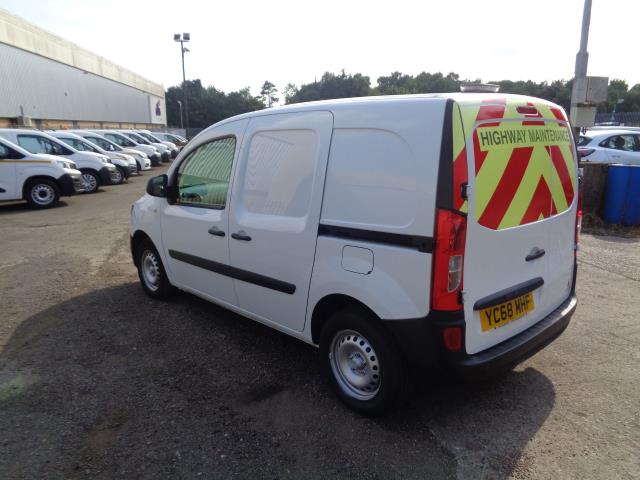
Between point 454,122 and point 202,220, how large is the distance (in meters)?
2.37

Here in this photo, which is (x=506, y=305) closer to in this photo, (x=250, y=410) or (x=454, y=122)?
(x=454, y=122)

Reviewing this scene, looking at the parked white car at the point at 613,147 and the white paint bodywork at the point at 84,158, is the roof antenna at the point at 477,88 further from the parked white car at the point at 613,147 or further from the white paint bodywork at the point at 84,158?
the white paint bodywork at the point at 84,158

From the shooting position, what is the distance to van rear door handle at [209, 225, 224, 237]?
3742 millimetres

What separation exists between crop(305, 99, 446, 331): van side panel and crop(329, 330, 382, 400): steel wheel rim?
324mm

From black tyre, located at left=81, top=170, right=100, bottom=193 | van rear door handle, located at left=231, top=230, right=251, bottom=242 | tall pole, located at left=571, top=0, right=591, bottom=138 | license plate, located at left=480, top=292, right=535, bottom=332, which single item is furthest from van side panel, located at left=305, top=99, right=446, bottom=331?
black tyre, located at left=81, top=170, right=100, bottom=193

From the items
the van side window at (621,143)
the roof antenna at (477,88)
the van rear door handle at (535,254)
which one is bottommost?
the van rear door handle at (535,254)

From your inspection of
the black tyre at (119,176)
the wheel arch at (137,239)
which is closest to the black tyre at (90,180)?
the black tyre at (119,176)

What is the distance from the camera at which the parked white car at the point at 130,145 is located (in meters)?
21.4

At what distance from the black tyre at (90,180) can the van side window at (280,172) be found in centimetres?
1283

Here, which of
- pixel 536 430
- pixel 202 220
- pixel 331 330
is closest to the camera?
pixel 536 430

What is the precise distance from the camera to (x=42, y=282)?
5.61m

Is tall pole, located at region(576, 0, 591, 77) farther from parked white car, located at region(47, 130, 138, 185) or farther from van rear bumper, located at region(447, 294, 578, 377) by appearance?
parked white car, located at region(47, 130, 138, 185)

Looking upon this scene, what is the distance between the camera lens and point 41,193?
37.9 feet

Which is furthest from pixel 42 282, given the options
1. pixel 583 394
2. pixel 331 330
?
pixel 583 394
